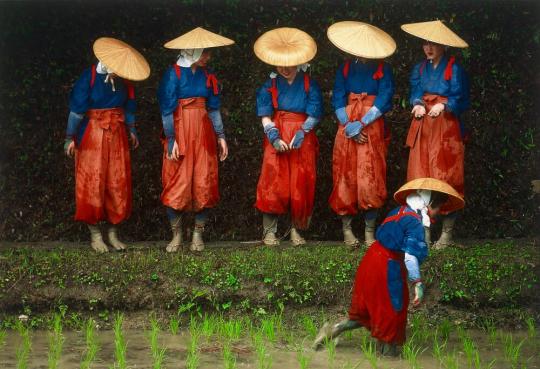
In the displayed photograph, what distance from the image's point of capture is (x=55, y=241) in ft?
35.5

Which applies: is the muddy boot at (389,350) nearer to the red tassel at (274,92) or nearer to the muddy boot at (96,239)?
the red tassel at (274,92)

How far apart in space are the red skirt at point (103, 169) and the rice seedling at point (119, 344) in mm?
1113

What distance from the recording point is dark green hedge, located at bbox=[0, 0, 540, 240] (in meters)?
11.0

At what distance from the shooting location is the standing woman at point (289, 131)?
31.8 ft

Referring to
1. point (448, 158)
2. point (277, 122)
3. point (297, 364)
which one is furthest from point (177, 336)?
point (448, 158)

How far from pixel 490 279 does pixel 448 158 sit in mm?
1160

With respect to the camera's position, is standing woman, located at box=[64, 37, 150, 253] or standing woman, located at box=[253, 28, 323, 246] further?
standing woman, located at box=[253, 28, 323, 246]

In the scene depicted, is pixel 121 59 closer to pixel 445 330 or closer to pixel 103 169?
pixel 103 169

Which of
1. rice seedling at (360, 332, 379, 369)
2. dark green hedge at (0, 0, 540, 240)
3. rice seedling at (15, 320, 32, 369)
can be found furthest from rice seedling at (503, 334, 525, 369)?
rice seedling at (15, 320, 32, 369)

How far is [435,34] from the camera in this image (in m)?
9.39

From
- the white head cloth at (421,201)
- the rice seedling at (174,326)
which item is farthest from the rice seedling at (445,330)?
the rice seedling at (174,326)

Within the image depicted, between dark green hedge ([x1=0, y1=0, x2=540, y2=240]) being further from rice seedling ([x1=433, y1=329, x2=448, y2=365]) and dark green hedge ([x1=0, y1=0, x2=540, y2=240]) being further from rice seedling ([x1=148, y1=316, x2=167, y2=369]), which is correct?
rice seedling ([x1=433, y1=329, x2=448, y2=365])

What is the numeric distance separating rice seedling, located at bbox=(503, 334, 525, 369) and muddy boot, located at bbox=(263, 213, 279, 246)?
247cm

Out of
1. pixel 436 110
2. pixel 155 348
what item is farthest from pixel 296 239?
pixel 155 348
